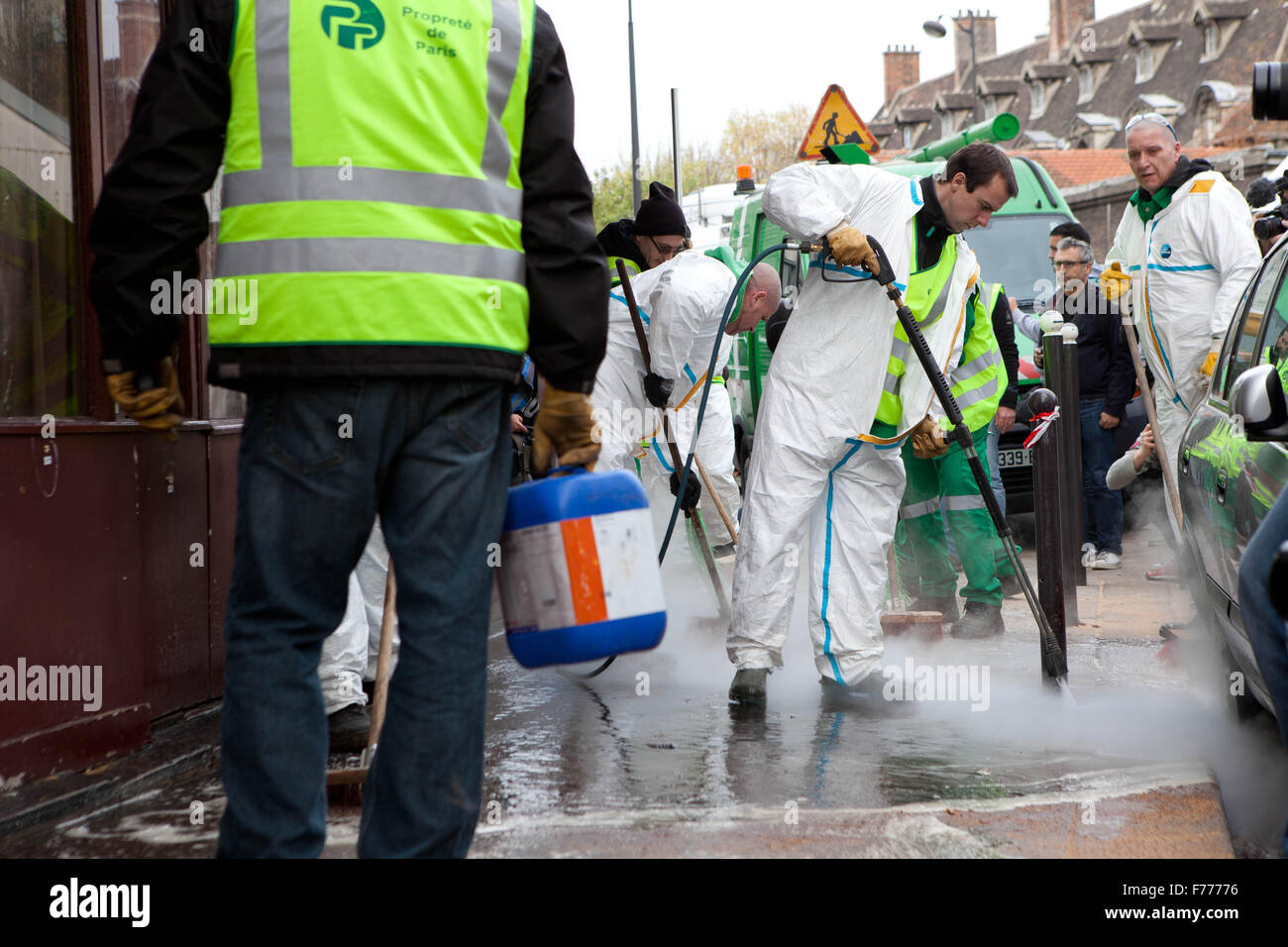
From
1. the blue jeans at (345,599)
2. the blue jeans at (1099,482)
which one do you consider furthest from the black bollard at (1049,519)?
the blue jeans at (345,599)

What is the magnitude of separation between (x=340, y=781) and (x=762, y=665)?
178cm

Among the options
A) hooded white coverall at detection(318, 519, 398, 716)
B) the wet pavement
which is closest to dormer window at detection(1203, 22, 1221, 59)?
the wet pavement

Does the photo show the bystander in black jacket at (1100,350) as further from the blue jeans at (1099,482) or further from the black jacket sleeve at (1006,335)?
the black jacket sleeve at (1006,335)

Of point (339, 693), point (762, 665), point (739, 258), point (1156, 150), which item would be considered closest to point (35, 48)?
point (339, 693)

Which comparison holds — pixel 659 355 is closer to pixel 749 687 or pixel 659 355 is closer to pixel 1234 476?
pixel 749 687

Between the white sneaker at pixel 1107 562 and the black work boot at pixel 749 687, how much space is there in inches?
180

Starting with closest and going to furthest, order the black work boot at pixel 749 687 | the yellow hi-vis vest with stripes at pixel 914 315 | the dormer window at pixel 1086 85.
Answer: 1. the black work boot at pixel 749 687
2. the yellow hi-vis vest with stripes at pixel 914 315
3. the dormer window at pixel 1086 85

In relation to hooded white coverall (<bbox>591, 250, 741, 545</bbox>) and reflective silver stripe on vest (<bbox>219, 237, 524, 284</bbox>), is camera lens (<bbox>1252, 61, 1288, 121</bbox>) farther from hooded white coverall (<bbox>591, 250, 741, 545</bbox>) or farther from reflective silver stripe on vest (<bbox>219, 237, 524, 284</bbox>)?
hooded white coverall (<bbox>591, 250, 741, 545</bbox>)

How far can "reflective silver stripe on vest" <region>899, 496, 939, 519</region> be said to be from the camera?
7.01 meters

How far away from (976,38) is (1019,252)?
190ft

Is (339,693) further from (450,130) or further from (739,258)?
(739,258)

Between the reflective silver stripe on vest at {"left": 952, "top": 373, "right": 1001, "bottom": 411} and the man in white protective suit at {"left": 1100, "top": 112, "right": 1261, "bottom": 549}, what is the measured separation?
3.96ft

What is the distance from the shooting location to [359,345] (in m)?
2.40

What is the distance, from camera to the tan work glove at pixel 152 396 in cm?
256
